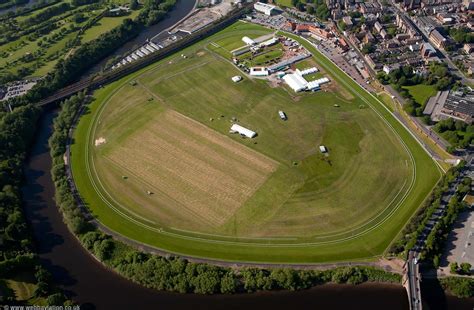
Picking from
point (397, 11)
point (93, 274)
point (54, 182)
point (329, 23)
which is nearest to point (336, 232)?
point (93, 274)

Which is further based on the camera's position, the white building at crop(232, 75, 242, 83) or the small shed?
the white building at crop(232, 75, 242, 83)

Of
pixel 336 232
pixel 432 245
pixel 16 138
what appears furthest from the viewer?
pixel 16 138

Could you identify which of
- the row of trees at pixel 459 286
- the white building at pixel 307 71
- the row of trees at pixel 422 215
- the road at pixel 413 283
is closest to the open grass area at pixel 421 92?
the white building at pixel 307 71

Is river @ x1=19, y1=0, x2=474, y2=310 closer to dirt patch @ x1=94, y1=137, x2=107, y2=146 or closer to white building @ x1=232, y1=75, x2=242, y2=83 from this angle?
dirt patch @ x1=94, y1=137, x2=107, y2=146

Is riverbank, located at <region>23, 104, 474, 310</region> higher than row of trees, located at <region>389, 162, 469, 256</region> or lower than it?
lower

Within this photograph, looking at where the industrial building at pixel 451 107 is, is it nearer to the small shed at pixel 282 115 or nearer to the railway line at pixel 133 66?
the small shed at pixel 282 115

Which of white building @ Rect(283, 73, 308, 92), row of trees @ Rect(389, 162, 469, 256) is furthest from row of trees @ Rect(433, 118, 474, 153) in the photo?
white building @ Rect(283, 73, 308, 92)

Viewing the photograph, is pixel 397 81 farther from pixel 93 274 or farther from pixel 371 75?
pixel 93 274
